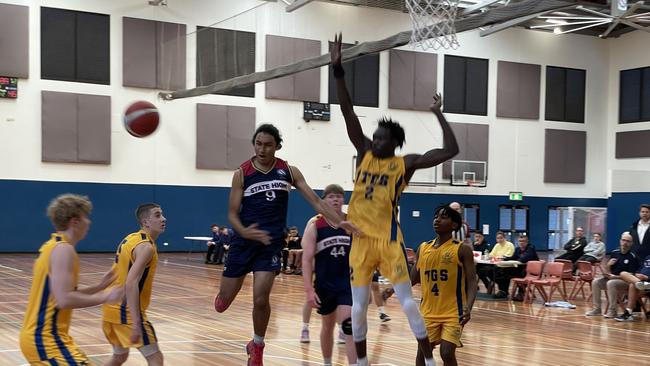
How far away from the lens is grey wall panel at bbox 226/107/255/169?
23062 millimetres

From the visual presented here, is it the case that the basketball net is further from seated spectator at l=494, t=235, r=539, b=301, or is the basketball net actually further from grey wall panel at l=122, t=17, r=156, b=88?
grey wall panel at l=122, t=17, r=156, b=88

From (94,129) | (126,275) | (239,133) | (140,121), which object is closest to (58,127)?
(94,129)

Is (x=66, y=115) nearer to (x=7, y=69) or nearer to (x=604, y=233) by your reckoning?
(x=7, y=69)

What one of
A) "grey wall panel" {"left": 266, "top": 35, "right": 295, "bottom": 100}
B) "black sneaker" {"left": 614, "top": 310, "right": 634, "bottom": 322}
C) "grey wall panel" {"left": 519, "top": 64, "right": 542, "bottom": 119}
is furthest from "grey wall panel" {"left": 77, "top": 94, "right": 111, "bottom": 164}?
"black sneaker" {"left": 614, "top": 310, "right": 634, "bottom": 322}

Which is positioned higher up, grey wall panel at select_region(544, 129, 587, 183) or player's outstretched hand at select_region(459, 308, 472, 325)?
grey wall panel at select_region(544, 129, 587, 183)

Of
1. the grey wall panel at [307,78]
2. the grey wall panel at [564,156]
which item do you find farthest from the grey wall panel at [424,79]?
the grey wall panel at [564,156]

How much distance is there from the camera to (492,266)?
14453mm

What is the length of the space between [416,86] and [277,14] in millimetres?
5147

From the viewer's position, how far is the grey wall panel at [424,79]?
83.2ft

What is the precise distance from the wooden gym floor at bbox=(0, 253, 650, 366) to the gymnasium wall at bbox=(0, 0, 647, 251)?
7.29m

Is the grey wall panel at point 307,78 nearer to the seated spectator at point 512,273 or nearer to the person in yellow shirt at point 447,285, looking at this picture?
the seated spectator at point 512,273

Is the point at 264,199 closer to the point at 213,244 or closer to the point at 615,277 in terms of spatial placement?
the point at 615,277

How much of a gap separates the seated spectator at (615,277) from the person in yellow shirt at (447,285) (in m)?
7.49

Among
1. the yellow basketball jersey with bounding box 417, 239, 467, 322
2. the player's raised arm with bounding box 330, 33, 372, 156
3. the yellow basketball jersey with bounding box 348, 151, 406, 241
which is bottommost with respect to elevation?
the yellow basketball jersey with bounding box 417, 239, 467, 322
